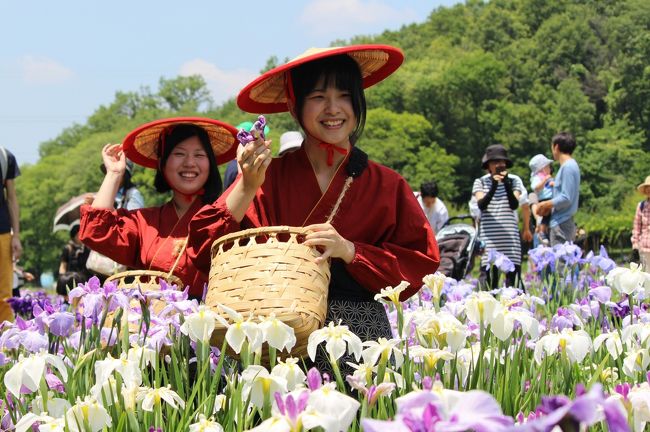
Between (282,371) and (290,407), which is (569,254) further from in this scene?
(290,407)

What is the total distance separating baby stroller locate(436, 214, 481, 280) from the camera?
8039mm

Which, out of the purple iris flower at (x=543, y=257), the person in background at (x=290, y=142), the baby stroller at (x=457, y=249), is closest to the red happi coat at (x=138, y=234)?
the purple iris flower at (x=543, y=257)

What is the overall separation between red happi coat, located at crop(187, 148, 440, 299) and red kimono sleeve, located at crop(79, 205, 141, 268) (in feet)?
3.55

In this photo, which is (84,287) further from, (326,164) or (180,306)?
(326,164)

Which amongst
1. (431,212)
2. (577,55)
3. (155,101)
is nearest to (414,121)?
(577,55)

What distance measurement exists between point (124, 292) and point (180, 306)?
1.26 ft

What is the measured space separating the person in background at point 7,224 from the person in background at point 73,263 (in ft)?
2.73

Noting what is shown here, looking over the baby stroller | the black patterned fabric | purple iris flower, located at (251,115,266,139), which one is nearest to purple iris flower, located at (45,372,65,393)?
the black patterned fabric

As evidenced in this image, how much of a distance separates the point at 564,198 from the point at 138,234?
4.81 m

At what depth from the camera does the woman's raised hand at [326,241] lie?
2.23 metres

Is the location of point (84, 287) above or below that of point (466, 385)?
above

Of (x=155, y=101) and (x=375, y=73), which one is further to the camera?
(x=155, y=101)

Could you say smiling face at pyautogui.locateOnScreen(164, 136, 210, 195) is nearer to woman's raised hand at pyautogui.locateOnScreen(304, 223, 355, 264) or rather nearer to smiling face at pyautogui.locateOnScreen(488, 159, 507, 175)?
woman's raised hand at pyautogui.locateOnScreen(304, 223, 355, 264)

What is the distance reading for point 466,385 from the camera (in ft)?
6.83
